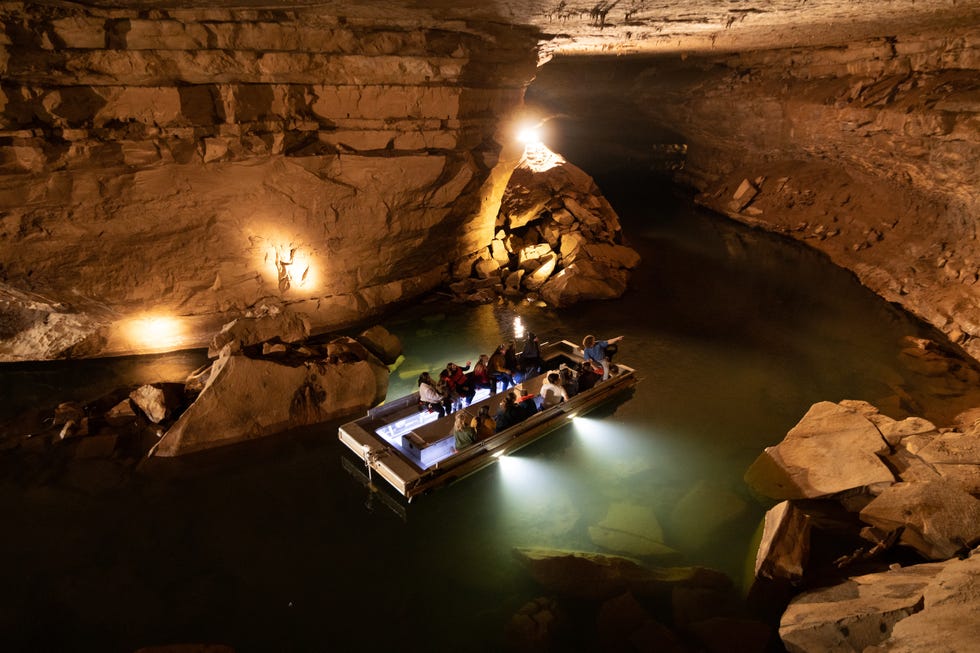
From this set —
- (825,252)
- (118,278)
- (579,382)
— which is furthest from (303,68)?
(825,252)

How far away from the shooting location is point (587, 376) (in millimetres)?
8414

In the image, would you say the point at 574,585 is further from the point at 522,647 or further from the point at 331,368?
the point at 331,368

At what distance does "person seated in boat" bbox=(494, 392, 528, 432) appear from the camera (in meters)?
7.36

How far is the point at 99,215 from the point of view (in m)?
8.28

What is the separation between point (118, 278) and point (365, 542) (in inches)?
246

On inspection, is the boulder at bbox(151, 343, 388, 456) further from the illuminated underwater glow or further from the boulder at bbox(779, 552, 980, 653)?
the boulder at bbox(779, 552, 980, 653)

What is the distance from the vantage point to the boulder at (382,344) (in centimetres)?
984

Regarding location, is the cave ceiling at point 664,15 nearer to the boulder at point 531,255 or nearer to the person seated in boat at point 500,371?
the boulder at point 531,255

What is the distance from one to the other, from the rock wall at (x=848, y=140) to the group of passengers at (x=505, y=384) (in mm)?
7090

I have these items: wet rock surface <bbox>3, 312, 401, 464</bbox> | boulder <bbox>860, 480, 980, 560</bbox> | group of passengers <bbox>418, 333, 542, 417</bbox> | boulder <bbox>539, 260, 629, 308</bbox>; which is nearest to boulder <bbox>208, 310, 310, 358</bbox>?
wet rock surface <bbox>3, 312, 401, 464</bbox>

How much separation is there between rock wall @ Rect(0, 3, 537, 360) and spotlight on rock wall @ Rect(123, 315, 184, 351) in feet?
0.08

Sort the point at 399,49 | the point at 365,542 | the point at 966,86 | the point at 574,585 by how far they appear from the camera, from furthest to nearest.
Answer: the point at 966,86
the point at 399,49
the point at 365,542
the point at 574,585

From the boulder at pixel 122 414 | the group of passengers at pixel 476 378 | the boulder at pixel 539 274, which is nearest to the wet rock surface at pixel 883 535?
the group of passengers at pixel 476 378

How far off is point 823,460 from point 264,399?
738cm
